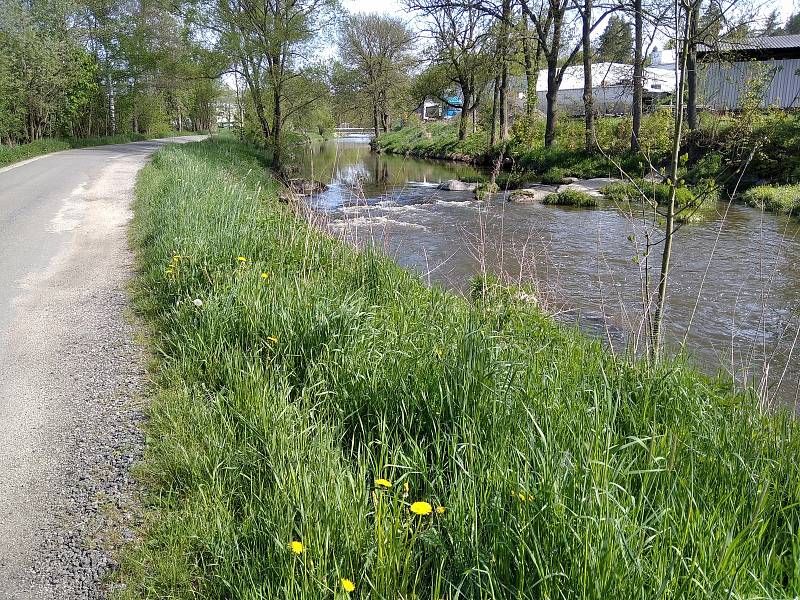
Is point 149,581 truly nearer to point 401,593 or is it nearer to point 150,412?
point 401,593

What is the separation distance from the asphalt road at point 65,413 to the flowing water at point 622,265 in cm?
321

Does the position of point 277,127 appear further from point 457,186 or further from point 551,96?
point 551,96

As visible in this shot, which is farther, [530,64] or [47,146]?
[530,64]

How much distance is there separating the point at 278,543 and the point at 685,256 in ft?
37.3

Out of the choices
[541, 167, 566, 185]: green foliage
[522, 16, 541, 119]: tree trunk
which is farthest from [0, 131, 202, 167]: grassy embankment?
[522, 16, 541, 119]: tree trunk

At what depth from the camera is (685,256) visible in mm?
12023

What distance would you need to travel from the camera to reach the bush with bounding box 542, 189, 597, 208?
63.1 feet

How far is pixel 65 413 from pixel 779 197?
18.1m

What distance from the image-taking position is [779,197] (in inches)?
662

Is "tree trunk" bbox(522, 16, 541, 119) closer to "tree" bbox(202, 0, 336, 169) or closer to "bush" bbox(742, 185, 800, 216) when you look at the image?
"tree" bbox(202, 0, 336, 169)

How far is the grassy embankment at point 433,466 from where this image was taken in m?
2.36

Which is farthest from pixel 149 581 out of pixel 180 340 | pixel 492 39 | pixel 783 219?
pixel 492 39

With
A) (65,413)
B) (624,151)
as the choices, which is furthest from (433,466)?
(624,151)

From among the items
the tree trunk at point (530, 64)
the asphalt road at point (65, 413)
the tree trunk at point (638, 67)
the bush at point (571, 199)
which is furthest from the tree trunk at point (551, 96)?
the asphalt road at point (65, 413)
